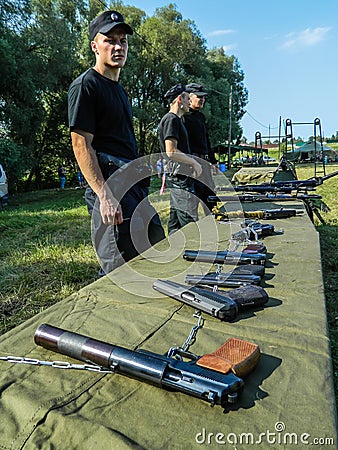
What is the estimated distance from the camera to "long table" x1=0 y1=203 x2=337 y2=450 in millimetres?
847

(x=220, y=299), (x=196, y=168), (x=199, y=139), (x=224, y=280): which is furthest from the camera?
(x=199, y=139)

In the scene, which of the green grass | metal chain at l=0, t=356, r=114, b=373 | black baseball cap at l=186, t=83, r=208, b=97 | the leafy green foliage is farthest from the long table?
the leafy green foliage

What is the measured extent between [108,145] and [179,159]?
4.29ft

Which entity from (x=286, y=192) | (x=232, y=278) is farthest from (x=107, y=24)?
(x=286, y=192)

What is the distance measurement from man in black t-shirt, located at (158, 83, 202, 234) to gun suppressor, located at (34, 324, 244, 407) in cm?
243

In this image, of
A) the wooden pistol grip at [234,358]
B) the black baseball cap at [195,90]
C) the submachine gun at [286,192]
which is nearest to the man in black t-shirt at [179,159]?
the black baseball cap at [195,90]

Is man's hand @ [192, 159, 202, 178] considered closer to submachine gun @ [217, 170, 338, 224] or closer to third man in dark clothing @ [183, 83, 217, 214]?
third man in dark clothing @ [183, 83, 217, 214]

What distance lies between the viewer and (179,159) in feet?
11.2

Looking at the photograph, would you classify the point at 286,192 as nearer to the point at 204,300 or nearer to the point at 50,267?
the point at 50,267

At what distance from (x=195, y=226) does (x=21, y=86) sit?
42.4 feet

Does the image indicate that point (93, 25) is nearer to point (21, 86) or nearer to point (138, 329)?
point (138, 329)

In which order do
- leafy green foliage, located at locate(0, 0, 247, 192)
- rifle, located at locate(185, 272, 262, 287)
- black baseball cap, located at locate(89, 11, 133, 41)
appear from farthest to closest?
leafy green foliage, located at locate(0, 0, 247, 192), black baseball cap, located at locate(89, 11, 133, 41), rifle, located at locate(185, 272, 262, 287)

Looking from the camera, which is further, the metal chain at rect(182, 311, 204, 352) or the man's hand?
the man's hand

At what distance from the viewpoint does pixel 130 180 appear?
2293 millimetres
